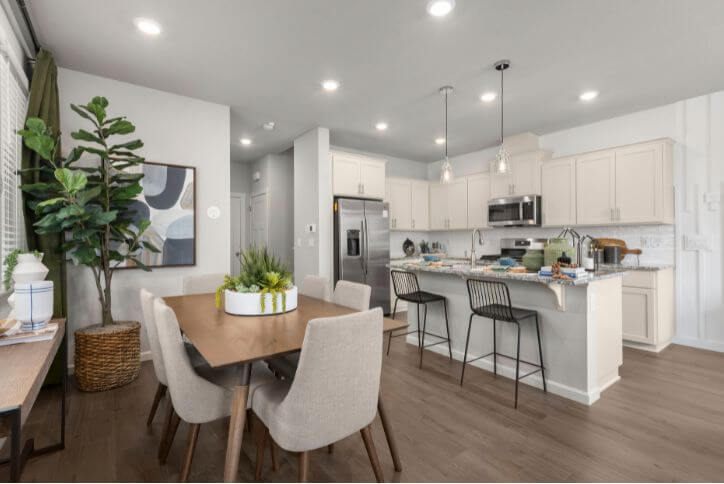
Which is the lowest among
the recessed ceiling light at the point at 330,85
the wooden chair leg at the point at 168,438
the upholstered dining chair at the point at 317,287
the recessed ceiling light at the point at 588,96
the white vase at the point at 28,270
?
the wooden chair leg at the point at 168,438

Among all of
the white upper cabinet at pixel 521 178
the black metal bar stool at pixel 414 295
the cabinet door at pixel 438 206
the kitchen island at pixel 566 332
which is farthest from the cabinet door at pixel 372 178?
the kitchen island at pixel 566 332

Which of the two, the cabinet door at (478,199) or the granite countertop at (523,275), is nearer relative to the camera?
the granite countertop at (523,275)

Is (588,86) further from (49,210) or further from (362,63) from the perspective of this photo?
(49,210)

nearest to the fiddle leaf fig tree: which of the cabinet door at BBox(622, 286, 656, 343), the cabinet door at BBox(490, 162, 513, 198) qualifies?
the cabinet door at BBox(490, 162, 513, 198)

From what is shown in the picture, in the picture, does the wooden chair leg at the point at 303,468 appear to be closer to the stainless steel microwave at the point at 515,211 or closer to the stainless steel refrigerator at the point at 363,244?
the stainless steel refrigerator at the point at 363,244

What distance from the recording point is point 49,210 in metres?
2.47

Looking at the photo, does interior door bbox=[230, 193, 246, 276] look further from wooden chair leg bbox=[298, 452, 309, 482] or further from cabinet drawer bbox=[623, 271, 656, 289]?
cabinet drawer bbox=[623, 271, 656, 289]

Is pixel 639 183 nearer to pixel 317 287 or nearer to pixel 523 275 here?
pixel 523 275

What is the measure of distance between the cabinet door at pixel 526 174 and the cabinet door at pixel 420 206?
5.24 ft

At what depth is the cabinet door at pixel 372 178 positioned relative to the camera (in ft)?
16.7

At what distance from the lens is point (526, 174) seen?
192 inches

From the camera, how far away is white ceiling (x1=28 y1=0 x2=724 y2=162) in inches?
89.7

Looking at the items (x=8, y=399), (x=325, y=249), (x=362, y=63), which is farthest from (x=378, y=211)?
(x=8, y=399)

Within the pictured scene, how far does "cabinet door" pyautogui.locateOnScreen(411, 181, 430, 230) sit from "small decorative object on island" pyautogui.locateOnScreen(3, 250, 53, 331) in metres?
4.93
